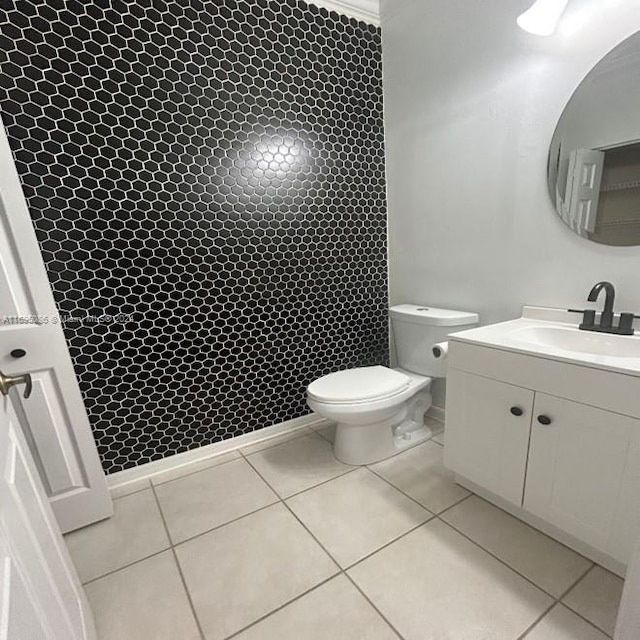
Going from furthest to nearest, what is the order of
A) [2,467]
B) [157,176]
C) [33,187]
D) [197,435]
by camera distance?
[197,435] → [157,176] → [33,187] → [2,467]

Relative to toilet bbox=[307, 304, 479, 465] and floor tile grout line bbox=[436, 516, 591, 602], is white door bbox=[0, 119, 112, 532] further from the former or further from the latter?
floor tile grout line bbox=[436, 516, 591, 602]

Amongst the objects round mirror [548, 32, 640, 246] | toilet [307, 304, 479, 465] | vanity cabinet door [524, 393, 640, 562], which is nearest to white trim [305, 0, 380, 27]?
round mirror [548, 32, 640, 246]

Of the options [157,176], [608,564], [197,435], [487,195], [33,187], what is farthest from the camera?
[197,435]

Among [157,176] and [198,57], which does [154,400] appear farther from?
[198,57]

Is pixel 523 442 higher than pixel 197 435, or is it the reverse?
pixel 523 442

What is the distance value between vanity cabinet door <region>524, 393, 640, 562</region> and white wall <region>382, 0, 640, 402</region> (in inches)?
21.6

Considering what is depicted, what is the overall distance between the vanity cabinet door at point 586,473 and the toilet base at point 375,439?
675mm

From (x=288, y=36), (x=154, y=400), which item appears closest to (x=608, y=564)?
(x=154, y=400)

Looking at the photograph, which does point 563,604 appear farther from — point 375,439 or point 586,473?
point 375,439

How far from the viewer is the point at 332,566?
1.21 metres

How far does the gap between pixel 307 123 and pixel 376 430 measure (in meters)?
1.66

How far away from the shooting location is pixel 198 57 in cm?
156

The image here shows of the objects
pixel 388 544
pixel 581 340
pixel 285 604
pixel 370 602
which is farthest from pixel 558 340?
pixel 285 604

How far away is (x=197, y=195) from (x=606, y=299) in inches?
69.1
